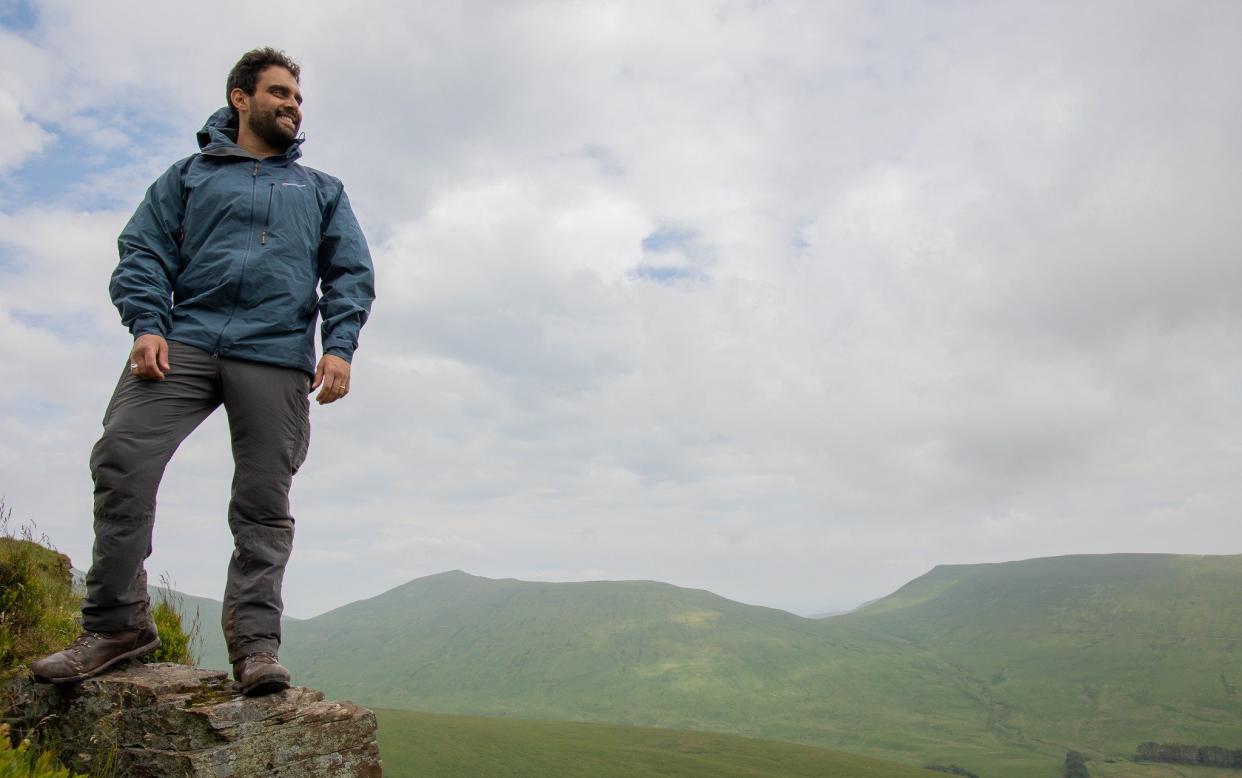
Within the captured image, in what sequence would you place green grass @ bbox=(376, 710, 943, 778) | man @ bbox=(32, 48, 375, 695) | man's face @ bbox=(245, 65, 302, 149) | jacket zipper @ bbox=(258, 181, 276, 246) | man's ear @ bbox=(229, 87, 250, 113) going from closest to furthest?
1. man @ bbox=(32, 48, 375, 695)
2. jacket zipper @ bbox=(258, 181, 276, 246)
3. man's face @ bbox=(245, 65, 302, 149)
4. man's ear @ bbox=(229, 87, 250, 113)
5. green grass @ bbox=(376, 710, 943, 778)

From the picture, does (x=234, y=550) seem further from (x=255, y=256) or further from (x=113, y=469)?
(x=255, y=256)

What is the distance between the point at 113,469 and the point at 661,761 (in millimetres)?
140889

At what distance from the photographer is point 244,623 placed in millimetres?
5121

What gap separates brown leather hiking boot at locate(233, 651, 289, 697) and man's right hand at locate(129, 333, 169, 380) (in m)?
1.91

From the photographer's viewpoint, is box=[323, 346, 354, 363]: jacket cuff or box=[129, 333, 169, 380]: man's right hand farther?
box=[323, 346, 354, 363]: jacket cuff

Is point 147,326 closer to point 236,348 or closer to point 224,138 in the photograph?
point 236,348

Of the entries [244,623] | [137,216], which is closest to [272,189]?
[137,216]

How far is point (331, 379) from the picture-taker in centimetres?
544

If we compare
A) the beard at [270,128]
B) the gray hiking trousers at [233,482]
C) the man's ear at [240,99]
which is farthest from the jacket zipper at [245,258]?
the man's ear at [240,99]

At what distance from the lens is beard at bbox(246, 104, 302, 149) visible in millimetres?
5832

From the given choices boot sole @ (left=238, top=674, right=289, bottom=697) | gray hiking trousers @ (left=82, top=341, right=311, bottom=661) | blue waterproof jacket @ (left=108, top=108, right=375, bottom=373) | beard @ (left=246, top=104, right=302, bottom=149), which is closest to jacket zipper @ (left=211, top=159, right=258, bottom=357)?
blue waterproof jacket @ (left=108, top=108, right=375, bottom=373)

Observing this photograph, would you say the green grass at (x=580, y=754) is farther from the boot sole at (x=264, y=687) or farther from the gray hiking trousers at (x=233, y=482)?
the gray hiking trousers at (x=233, y=482)

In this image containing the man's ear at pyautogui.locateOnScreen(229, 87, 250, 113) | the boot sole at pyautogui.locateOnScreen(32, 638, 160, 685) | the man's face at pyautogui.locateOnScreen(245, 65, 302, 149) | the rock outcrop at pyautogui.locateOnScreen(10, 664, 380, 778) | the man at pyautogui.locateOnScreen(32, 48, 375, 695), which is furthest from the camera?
the man's ear at pyautogui.locateOnScreen(229, 87, 250, 113)

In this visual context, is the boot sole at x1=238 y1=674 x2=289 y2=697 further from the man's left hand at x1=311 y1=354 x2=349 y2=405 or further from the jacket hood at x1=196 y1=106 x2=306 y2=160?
the jacket hood at x1=196 y1=106 x2=306 y2=160
